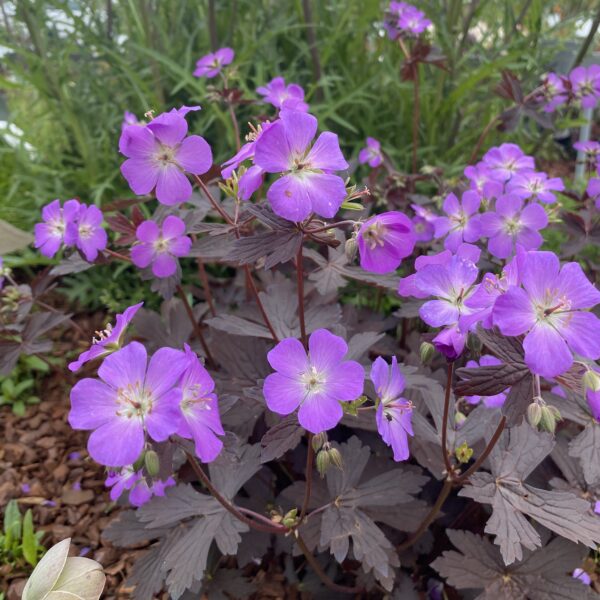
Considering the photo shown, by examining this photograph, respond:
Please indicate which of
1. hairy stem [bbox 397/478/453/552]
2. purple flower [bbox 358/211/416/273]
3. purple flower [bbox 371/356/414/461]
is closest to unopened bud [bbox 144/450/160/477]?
purple flower [bbox 371/356/414/461]

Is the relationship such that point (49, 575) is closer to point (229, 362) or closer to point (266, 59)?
point (229, 362)

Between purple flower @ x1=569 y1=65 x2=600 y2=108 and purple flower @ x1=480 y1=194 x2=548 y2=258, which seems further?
purple flower @ x1=569 y1=65 x2=600 y2=108

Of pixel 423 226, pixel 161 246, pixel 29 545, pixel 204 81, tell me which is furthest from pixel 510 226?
pixel 204 81

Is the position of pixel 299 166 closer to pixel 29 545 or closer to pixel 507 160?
pixel 507 160

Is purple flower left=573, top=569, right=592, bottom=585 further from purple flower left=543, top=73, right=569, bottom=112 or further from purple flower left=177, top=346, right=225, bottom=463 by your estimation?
purple flower left=543, top=73, right=569, bottom=112

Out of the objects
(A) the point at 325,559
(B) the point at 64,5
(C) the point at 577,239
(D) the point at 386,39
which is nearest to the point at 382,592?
(A) the point at 325,559

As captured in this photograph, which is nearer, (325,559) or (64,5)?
(325,559)

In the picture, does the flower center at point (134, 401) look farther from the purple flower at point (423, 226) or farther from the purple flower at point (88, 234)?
the purple flower at point (423, 226)
